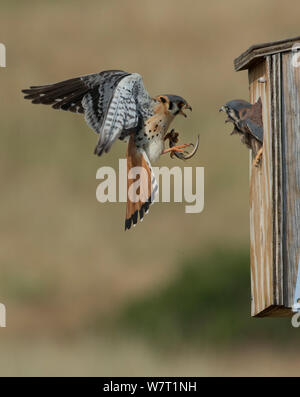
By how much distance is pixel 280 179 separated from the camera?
5.01m

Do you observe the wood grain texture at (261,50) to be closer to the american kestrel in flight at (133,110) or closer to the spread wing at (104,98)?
the american kestrel in flight at (133,110)

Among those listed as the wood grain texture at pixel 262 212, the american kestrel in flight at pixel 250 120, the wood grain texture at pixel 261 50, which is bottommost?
the wood grain texture at pixel 262 212

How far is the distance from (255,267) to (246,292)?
83.3 inches

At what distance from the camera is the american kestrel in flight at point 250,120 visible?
5.23 metres

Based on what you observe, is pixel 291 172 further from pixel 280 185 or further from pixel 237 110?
pixel 237 110

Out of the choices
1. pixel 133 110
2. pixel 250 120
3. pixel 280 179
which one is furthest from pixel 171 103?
pixel 280 179

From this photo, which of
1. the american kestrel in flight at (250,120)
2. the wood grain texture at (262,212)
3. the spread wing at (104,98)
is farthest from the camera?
the american kestrel in flight at (250,120)

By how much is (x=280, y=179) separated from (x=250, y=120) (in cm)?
35

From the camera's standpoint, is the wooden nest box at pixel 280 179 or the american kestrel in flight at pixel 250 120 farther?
the american kestrel in flight at pixel 250 120

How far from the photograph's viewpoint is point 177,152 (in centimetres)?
519

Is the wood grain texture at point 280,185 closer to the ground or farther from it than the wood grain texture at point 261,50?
closer to the ground

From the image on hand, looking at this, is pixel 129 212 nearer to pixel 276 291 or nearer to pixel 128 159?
pixel 128 159

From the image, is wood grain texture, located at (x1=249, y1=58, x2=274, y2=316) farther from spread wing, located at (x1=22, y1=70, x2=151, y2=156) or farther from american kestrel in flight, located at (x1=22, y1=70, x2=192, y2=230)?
spread wing, located at (x1=22, y1=70, x2=151, y2=156)

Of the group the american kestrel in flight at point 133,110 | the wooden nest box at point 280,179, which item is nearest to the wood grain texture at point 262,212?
the wooden nest box at point 280,179
